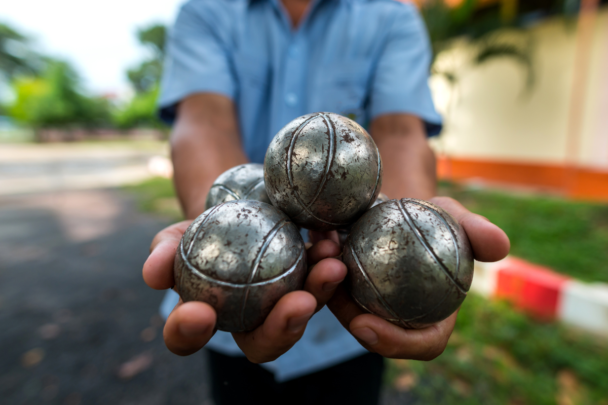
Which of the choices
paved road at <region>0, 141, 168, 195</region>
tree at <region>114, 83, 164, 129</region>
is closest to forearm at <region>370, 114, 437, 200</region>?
paved road at <region>0, 141, 168, 195</region>

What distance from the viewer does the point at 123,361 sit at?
12.7 ft

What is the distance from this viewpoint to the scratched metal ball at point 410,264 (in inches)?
57.8

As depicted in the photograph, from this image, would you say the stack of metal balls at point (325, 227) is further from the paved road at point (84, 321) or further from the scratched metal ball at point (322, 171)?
the paved road at point (84, 321)

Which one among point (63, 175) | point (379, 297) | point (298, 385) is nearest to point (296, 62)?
point (379, 297)

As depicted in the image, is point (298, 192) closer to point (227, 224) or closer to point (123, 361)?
point (227, 224)

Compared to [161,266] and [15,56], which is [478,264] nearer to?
[161,266]

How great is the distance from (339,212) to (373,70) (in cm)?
162

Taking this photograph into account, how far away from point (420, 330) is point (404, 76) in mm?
1871

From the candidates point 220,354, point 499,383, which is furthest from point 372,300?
point 499,383

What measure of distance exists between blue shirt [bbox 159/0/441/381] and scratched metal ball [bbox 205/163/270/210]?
85 centimetres

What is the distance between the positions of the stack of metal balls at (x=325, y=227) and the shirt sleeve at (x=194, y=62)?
1.23 metres

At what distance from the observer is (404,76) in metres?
2.72

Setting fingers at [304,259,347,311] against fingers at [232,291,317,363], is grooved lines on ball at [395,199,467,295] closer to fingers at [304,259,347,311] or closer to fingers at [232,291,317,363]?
fingers at [304,259,347,311]

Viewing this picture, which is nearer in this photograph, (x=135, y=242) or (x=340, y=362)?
(x=340, y=362)
